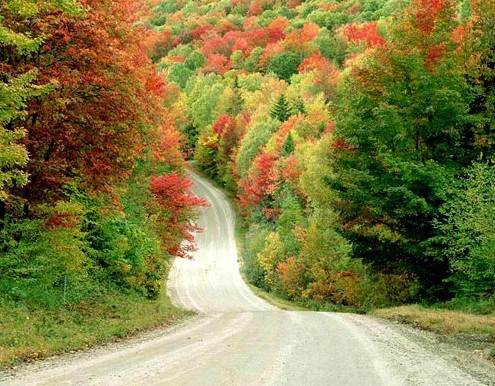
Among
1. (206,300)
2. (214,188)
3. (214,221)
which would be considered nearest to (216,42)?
(214,188)

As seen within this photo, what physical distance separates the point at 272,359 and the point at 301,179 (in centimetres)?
3639

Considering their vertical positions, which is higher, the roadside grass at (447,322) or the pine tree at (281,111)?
the pine tree at (281,111)

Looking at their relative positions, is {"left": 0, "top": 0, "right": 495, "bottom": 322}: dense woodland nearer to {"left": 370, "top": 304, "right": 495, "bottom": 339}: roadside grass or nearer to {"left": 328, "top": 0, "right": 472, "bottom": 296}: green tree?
{"left": 328, "top": 0, "right": 472, "bottom": 296}: green tree

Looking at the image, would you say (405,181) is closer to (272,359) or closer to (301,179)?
(272,359)

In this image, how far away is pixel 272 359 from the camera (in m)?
10.3

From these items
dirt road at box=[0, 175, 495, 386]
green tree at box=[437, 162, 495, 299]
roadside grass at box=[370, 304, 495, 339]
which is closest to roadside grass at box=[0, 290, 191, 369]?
dirt road at box=[0, 175, 495, 386]

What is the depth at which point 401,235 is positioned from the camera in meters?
24.0

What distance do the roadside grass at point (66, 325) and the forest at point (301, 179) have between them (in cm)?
42

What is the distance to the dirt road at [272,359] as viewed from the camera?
872 cm

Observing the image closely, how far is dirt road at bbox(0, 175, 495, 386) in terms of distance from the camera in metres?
8.72

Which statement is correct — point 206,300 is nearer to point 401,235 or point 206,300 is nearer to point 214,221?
point 401,235

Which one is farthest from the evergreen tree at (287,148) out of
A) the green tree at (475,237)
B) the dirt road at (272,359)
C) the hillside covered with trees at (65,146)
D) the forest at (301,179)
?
the dirt road at (272,359)

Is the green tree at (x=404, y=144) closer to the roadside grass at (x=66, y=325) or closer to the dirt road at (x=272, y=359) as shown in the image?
the dirt road at (x=272, y=359)

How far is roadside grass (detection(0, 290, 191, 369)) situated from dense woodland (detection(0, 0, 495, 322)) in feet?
2.49
